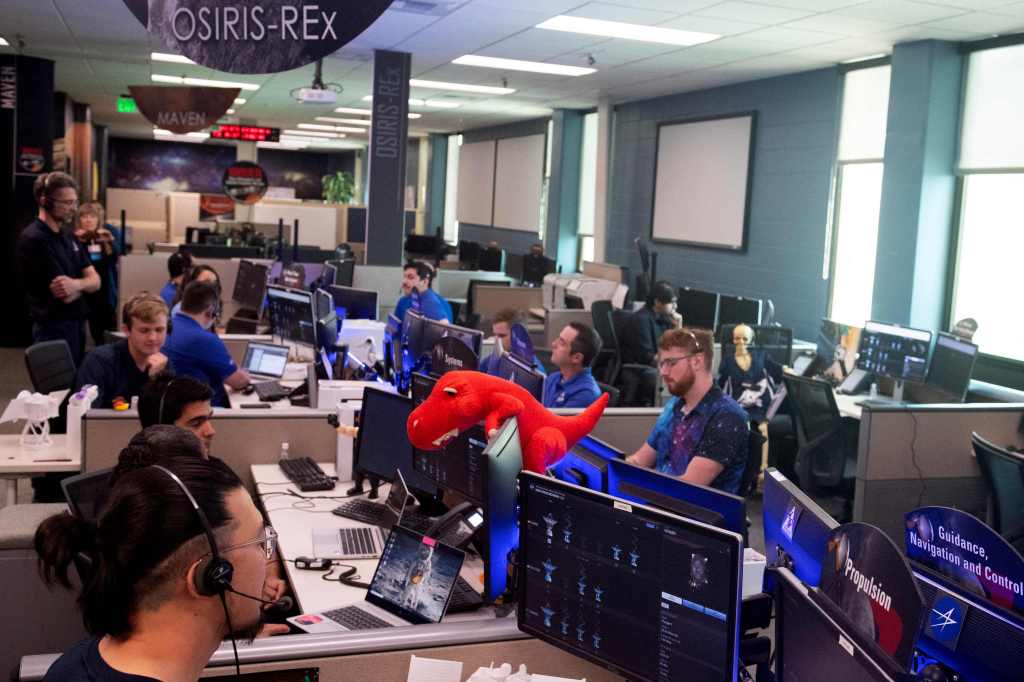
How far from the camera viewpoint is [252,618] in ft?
5.02

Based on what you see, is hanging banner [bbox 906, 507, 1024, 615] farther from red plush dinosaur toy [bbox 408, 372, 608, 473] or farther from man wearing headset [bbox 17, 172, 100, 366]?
man wearing headset [bbox 17, 172, 100, 366]

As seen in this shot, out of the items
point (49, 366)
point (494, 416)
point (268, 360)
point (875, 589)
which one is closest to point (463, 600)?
point (494, 416)

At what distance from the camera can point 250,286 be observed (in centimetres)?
934

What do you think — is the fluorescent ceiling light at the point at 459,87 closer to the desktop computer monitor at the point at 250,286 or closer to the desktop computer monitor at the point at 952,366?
the desktop computer monitor at the point at 250,286

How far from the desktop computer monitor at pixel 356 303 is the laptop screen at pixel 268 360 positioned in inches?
37.3

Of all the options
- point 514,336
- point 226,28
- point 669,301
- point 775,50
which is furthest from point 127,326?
point 775,50

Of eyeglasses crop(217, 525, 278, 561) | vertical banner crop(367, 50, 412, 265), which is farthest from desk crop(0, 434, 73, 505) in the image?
vertical banner crop(367, 50, 412, 265)

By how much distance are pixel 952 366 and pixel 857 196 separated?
2836 millimetres

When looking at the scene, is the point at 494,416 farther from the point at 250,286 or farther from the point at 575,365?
the point at 250,286

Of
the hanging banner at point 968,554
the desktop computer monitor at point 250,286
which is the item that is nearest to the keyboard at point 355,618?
the hanging banner at point 968,554

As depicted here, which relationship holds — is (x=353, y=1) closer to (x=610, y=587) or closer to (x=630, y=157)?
(x=610, y=587)

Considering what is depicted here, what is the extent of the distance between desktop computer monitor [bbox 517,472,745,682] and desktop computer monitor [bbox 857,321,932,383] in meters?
5.17

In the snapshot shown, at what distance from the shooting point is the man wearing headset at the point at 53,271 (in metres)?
6.26

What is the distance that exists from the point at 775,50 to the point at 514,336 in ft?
14.8
